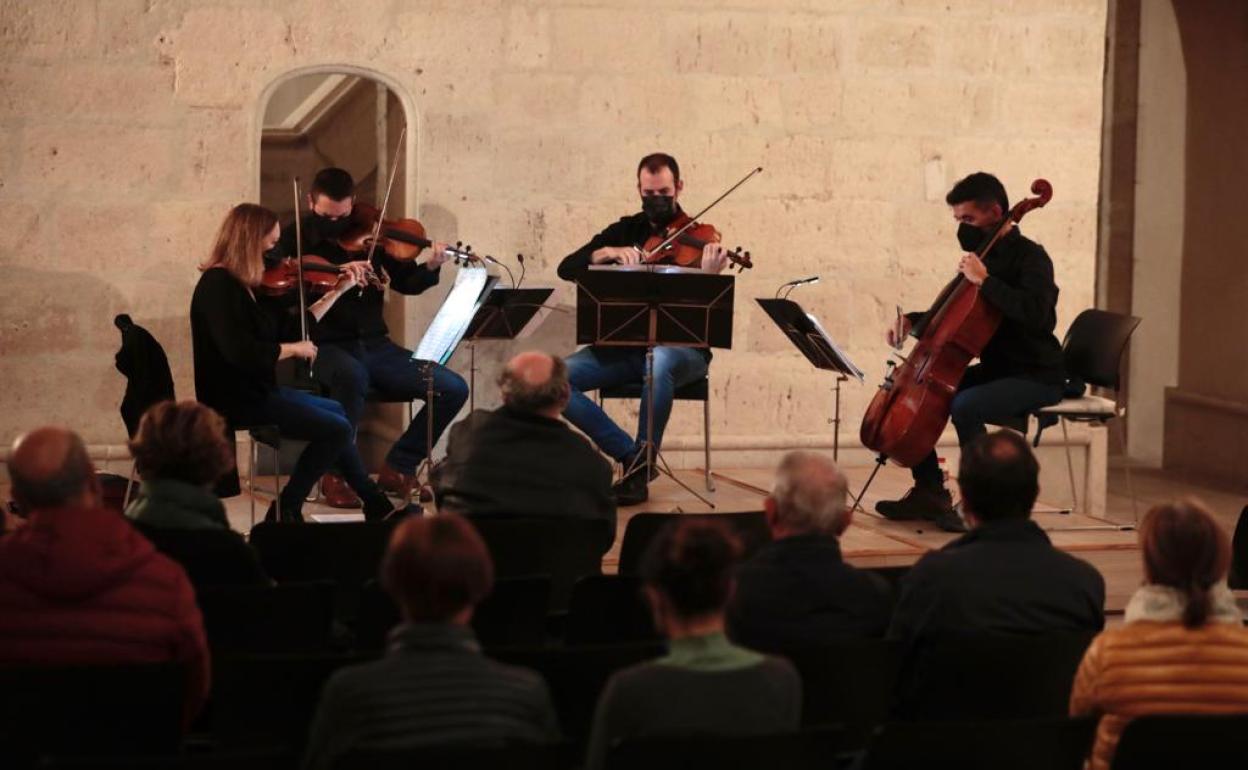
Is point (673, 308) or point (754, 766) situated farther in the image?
point (673, 308)

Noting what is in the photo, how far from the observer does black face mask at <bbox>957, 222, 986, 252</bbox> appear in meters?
7.14

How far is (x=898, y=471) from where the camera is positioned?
8.73m

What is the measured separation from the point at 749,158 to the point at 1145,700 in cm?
560

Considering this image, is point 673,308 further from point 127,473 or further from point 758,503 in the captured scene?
point 127,473

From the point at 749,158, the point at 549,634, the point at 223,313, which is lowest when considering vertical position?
the point at 549,634

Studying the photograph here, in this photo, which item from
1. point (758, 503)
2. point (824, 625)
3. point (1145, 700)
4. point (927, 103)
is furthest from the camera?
point (927, 103)

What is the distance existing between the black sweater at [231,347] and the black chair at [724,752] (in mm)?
3965

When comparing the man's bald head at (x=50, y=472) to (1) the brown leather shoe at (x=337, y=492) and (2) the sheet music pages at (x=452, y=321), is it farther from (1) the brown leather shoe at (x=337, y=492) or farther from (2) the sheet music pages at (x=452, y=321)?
(1) the brown leather shoe at (x=337, y=492)

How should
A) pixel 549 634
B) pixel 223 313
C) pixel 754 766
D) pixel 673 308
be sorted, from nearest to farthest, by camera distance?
pixel 754 766 → pixel 549 634 → pixel 223 313 → pixel 673 308

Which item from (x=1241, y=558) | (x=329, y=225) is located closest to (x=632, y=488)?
(x=329, y=225)

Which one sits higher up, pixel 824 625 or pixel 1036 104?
pixel 1036 104

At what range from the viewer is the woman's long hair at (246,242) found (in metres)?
6.51

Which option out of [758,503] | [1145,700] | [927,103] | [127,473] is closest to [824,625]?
[1145,700]

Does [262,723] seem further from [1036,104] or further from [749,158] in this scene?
[1036,104]
